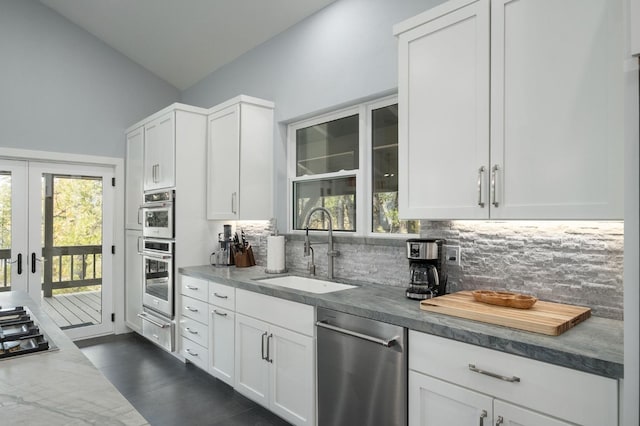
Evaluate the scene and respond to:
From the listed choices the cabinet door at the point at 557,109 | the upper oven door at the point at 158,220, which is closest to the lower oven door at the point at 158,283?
the upper oven door at the point at 158,220

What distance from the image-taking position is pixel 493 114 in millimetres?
1868

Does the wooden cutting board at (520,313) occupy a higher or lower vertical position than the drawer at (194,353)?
higher

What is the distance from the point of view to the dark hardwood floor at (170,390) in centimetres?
279

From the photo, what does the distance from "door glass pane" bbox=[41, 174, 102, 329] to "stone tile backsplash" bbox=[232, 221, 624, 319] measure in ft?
11.9

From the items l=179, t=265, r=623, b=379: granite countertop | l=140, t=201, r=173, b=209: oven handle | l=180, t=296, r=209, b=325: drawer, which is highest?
l=140, t=201, r=173, b=209: oven handle

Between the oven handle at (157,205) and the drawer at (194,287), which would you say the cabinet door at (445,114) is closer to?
the drawer at (194,287)

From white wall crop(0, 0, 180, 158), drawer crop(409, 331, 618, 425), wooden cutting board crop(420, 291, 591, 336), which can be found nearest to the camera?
drawer crop(409, 331, 618, 425)

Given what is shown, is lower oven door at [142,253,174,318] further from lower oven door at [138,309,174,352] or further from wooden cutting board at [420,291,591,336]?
wooden cutting board at [420,291,591,336]

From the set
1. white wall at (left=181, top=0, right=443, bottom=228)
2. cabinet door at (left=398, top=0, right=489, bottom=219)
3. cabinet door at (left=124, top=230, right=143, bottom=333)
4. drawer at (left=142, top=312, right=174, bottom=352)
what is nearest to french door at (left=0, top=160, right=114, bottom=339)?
cabinet door at (left=124, top=230, right=143, bottom=333)

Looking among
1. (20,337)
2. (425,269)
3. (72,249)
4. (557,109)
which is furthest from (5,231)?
(557,109)

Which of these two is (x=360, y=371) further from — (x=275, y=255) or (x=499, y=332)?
(x=275, y=255)

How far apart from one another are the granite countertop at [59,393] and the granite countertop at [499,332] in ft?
3.99

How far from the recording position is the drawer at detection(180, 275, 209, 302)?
3358 mm

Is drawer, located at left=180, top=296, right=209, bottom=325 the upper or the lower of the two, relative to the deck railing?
lower
